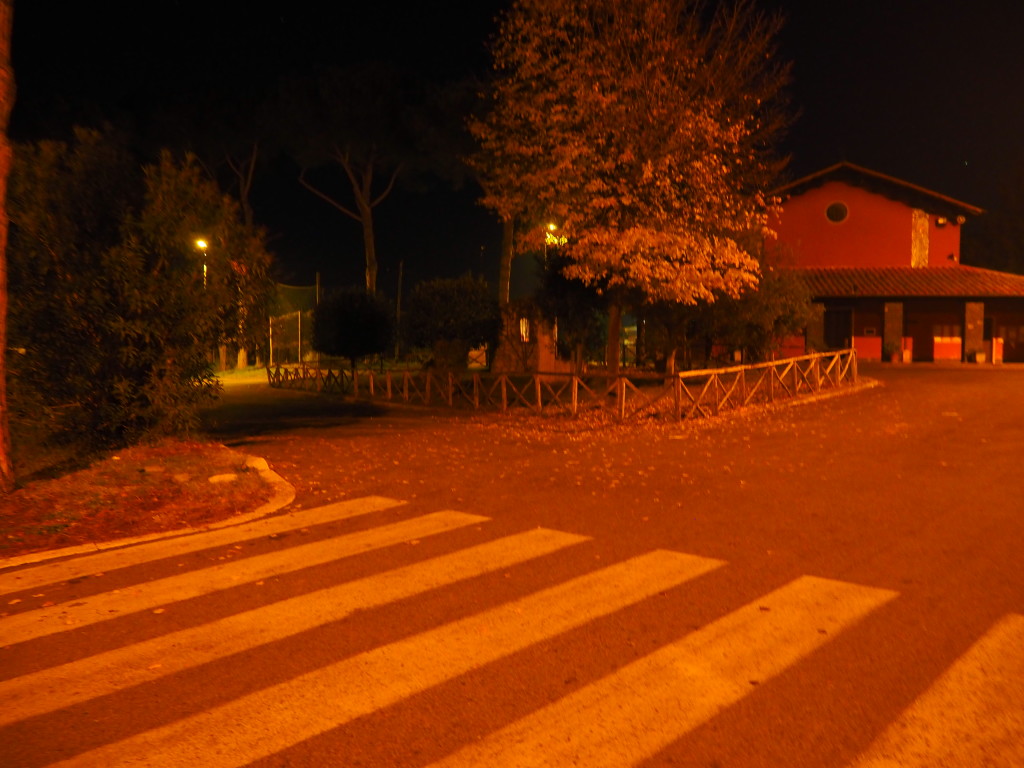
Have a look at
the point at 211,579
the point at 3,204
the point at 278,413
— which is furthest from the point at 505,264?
the point at 211,579

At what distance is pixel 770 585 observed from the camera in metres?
6.49

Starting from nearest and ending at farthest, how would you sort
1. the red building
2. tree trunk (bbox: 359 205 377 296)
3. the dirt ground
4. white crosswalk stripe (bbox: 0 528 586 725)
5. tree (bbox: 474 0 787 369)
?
1. white crosswalk stripe (bbox: 0 528 586 725)
2. the dirt ground
3. tree (bbox: 474 0 787 369)
4. the red building
5. tree trunk (bbox: 359 205 377 296)

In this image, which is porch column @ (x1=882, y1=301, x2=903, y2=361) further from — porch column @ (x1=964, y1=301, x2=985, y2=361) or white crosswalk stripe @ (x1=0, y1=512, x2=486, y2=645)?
white crosswalk stripe @ (x1=0, y1=512, x2=486, y2=645)

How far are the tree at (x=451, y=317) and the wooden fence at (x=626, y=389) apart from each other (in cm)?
163

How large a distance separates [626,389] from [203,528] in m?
11.2

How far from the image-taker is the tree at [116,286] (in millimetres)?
12391

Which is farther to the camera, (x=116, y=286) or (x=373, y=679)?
(x=116, y=286)

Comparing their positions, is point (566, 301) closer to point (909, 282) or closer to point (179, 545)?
point (179, 545)

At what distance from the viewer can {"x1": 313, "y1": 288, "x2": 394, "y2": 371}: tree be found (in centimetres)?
3070

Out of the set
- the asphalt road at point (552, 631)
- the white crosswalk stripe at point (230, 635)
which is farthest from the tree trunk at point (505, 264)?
the white crosswalk stripe at point (230, 635)

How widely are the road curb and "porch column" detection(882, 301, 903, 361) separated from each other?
32138mm

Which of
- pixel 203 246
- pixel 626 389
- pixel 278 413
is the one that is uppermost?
pixel 203 246

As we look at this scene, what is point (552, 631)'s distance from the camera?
552 cm

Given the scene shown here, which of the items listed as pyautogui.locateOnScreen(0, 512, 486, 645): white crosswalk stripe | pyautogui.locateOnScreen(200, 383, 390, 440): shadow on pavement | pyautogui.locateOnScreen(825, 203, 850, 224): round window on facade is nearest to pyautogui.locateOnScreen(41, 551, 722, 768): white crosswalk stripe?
pyautogui.locateOnScreen(0, 512, 486, 645): white crosswalk stripe
